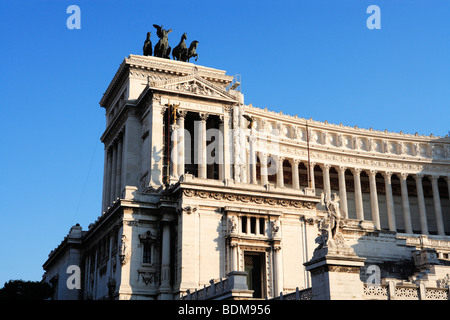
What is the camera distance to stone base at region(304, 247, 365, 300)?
3138cm

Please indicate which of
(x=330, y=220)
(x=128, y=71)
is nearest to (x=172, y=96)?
(x=128, y=71)

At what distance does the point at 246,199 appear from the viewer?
5412 centimetres

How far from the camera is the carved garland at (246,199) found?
52750mm

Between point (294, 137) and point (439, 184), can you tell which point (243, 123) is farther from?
point (439, 184)

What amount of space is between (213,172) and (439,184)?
166 ft

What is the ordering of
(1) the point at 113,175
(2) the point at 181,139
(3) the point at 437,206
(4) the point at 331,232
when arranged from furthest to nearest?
(3) the point at 437,206 < (1) the point at 113,175 < (2) the point at 181,139 < (4) the point at 331,232

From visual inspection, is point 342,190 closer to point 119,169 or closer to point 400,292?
point 119,169

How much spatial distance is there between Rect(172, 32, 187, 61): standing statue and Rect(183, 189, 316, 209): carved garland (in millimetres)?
32285

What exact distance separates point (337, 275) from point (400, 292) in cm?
457

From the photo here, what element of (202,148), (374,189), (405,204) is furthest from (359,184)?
(202,148)

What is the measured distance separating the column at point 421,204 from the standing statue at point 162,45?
4473 cm

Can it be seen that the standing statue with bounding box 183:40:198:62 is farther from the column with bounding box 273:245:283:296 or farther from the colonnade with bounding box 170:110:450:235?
the column with bounding box 273:245:283:296
